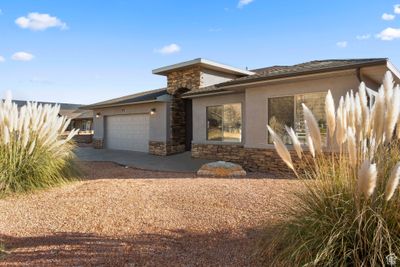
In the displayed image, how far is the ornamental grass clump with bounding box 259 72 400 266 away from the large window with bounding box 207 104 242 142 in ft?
30.4

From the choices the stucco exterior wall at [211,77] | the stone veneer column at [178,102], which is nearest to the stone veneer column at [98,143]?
the stone veneer column at [178,102]

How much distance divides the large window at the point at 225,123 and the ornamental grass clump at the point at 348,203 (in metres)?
9.27

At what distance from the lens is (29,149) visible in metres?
6.17

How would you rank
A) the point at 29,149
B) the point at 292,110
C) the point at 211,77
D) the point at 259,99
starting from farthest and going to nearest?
the point at 211,77 → the point at 259,99 → the point at 292,110 → the point at 29,149

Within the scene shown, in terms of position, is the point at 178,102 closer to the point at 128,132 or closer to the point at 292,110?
the point at 128,132

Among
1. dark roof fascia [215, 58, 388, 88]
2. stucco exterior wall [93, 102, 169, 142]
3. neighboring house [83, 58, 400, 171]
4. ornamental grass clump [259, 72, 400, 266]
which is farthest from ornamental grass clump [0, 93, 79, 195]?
stucco exterior wall [93, 102, 169, 142]

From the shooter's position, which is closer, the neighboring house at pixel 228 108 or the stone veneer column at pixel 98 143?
the neighboring house at pixel 228 108

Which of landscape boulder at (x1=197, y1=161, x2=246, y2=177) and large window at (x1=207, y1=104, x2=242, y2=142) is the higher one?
large window at (x1=207, y1=104, x2=242, y2=142)

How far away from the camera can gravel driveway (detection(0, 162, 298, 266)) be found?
10.3 feet

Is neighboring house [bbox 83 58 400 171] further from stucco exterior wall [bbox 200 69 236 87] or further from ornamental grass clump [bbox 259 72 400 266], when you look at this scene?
ornamental grass clump [bbox 259 72 400 266]

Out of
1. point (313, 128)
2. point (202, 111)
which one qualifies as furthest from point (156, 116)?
point (313, 128)

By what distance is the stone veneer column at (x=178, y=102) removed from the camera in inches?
595

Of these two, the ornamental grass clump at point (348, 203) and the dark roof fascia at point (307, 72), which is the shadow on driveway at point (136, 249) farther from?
the dark roof fascia at point (307, 72)

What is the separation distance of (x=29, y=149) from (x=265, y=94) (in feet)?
24.8
